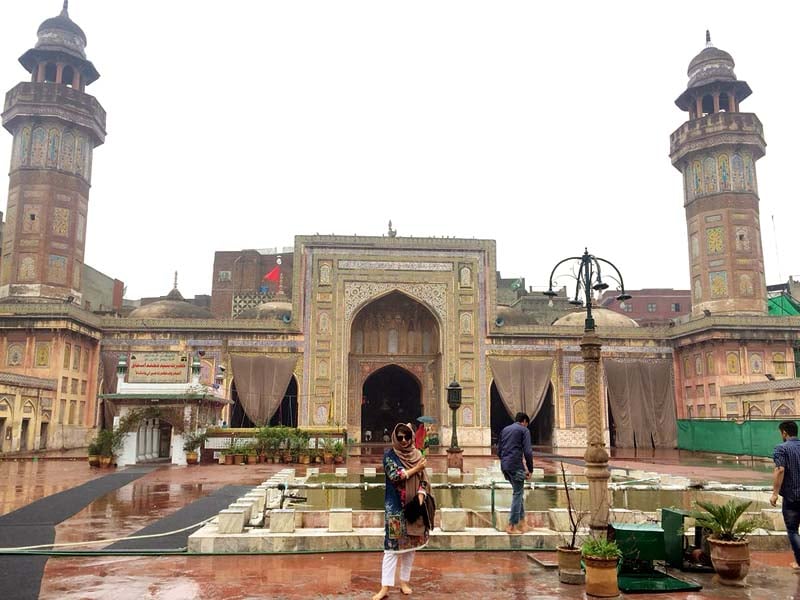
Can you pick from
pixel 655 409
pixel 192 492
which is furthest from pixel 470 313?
pixel 192 492

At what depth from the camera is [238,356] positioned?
104 feet

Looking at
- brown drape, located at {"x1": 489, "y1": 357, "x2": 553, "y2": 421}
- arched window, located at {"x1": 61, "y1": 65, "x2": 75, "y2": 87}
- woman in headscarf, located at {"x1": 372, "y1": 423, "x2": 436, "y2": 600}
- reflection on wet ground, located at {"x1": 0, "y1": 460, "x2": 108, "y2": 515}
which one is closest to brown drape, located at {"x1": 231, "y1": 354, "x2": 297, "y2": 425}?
brown drape, located at {"x1": 489, "y1": 357, "x2": 553, "y2": 421}

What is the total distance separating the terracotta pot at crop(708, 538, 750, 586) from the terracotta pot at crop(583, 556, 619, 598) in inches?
53.2

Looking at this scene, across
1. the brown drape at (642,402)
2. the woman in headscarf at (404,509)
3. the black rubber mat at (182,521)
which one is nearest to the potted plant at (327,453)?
the black rubber mat at (182,521)

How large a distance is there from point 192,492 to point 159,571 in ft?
22.6

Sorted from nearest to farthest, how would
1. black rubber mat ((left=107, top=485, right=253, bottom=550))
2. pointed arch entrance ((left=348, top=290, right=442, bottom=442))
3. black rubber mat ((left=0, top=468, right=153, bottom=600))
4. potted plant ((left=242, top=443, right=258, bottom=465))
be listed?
black rubber mat ((left=0, top=468, right=153, bottom=600)) < black rubber mat ((left=107, top=485, right=253, bottom=550)) < potted plant ((left=242, top=443, right=258, bottom=465)) < pointed arch entrance ((left=348, top=290, right=442, bottom=442))

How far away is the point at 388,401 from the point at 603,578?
32811 mm

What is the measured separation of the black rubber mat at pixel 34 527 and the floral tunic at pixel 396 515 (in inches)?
119

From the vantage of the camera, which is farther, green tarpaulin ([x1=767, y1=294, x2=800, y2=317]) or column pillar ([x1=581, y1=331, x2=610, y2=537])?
green tarpaulin ([x1=767, y1=294, x2=800, y2=317])

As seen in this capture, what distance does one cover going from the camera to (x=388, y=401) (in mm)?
38438

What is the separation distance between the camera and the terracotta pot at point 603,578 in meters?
5.88

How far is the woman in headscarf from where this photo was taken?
19.4 ft

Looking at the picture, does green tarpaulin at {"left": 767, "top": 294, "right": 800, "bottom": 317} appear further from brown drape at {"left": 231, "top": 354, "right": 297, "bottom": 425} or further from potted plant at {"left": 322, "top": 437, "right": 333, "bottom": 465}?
potted plant at {"left": 322, "top": 437, "right": 333, "bottom": 465}

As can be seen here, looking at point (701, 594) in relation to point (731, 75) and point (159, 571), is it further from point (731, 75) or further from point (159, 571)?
point (731, 75)
